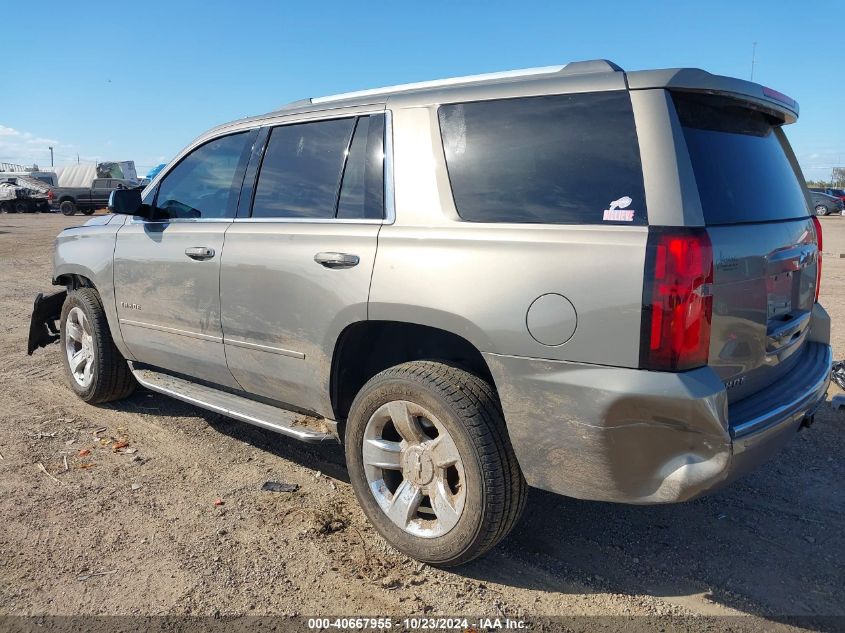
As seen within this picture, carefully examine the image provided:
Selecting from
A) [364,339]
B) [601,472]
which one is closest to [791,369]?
[601,472]

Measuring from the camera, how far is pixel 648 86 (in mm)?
2479

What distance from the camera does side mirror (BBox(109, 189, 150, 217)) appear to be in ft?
14.2

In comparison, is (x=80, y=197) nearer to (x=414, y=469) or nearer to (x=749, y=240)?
(x=414, y=469)

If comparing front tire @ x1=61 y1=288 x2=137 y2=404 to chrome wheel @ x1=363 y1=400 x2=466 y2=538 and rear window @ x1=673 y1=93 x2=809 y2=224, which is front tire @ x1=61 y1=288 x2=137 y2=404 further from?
rear window @ x1=673 y1=93 x2=809 y2=224

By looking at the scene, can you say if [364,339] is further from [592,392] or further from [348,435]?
[592,392]

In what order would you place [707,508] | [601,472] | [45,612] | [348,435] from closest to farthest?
[601,472] < [45,612] < [348,435] < [707,508]

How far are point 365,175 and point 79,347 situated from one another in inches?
128

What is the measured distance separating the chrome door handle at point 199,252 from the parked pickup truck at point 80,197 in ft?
107

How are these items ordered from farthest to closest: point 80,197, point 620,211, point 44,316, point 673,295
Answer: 1. point 80,197
2. point 44,316
3. point 620,211
4. point 673,295

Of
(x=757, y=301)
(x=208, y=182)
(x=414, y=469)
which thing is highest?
(x=208, y=182)

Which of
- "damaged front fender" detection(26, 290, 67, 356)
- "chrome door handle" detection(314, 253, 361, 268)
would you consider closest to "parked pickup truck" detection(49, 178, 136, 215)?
"damaged front fender" detection(26, 290, 67, 356)

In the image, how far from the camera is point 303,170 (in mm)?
3631

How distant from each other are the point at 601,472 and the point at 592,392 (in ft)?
1.07

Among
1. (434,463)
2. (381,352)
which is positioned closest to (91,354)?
(381,352)
